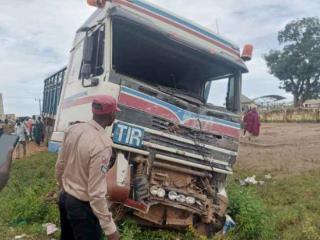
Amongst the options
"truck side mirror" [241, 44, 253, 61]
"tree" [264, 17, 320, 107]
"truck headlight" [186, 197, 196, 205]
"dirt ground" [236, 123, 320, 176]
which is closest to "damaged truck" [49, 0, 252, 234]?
"truck headlight" [186, 197, 196, 205]

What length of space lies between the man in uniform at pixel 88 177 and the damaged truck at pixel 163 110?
5.11 ft

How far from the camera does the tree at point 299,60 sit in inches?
1983

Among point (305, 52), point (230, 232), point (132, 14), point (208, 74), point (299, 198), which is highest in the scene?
point (305, 52)

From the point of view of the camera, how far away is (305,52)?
50375 mm

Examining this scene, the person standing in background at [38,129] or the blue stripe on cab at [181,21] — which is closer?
the blue stripe on cab at [181,21]

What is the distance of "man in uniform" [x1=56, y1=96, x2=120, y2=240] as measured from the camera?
3242mm

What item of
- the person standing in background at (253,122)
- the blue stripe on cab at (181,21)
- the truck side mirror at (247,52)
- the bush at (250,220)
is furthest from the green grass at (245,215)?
the person standing in background at (253,122)

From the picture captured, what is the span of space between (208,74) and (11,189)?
5.08 m

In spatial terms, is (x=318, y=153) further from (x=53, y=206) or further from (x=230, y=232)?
(x=53, y=206)

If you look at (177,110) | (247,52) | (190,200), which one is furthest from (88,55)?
(247,52)

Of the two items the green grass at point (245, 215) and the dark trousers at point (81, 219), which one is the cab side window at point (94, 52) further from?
the dark trousers at point (81, 219)

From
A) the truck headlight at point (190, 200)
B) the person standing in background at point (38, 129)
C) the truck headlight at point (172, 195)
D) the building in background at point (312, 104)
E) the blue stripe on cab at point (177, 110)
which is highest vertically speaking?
the building in background at point (312, 104)

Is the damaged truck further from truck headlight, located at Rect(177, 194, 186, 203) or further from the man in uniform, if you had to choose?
the man in uniform

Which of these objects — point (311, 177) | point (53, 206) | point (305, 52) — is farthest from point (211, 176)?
point (305, 52)
